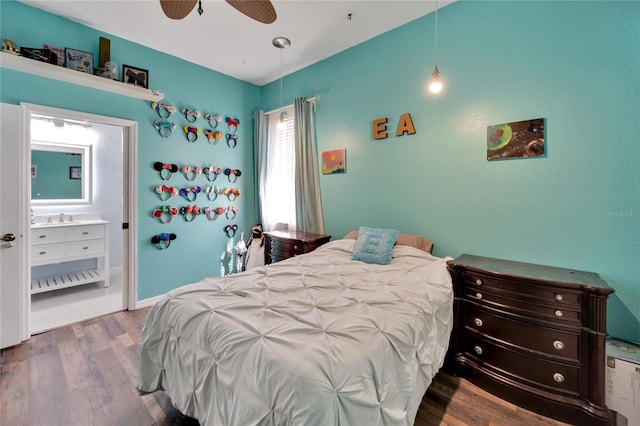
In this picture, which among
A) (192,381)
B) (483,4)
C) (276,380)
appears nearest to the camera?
(276,380)

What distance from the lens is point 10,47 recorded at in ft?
7.61

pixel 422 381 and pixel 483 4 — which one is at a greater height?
pixel 483 4

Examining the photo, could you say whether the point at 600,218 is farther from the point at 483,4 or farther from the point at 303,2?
the point at 303,2

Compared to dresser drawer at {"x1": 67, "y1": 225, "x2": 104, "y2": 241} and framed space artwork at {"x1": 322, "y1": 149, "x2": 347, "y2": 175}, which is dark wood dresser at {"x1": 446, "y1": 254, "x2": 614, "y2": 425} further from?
dresser drawer at {"x1": 67, "y1": 225, "x2": 104, "y2": 241}

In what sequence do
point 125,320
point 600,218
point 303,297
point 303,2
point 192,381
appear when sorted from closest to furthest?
point 192,381 < point 303,297 < point 600,218 < point 303,2 < point 125,320

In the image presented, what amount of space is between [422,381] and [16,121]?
3.71 m

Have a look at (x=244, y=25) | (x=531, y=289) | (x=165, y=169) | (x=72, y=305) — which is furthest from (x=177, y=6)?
(x=72, y=305)

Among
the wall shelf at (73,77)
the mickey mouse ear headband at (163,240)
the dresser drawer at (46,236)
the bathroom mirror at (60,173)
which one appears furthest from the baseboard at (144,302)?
the wall shelf at (73,77)

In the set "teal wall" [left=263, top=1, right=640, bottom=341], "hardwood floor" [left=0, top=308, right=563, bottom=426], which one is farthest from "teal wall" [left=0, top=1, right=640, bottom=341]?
"hardwood floor" [left=0, top=308, right=563, bottom=426]

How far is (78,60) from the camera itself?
2.68 meters

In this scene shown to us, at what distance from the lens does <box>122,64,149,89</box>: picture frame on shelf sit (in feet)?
9.87

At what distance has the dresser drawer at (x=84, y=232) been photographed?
3771mm

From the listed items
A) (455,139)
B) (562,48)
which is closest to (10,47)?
(455,139)

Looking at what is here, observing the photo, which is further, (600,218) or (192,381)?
Answer: (600,218)
